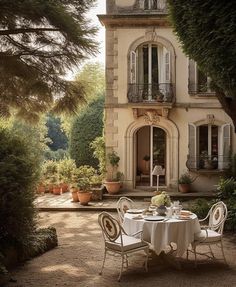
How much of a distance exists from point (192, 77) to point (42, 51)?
27.2 ft

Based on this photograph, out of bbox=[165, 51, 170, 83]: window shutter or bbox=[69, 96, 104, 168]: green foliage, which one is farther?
bbox=[69, 96, 104, 168]: green foliage

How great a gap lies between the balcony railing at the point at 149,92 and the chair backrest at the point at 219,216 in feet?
23.0

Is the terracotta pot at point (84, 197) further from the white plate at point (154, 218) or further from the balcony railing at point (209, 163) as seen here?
the white plate at point (154, 218)

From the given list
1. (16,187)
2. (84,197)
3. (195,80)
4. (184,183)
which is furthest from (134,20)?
(16,187)

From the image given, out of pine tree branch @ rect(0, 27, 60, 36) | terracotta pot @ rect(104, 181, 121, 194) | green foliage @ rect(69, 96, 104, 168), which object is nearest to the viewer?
pine tree branch @ rect(0, 27, 60, 36)

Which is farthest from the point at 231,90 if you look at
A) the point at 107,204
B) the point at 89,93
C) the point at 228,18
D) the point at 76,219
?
the point at 107,204

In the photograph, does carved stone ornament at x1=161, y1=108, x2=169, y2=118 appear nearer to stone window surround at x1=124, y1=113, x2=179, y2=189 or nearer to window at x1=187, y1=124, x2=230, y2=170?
stone window surround at x1=124, y1=113, x2=179, y2=189

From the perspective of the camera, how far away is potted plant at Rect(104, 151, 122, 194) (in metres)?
14.1

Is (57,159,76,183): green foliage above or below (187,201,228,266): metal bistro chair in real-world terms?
above

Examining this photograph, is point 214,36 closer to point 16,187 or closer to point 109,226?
point 109,226

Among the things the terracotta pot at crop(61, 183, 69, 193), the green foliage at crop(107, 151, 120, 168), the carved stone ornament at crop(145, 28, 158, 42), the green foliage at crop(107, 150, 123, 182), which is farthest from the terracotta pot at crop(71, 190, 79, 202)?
the carved stone ornament at crop(145, 28, 158, 42)

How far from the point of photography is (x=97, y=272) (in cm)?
667

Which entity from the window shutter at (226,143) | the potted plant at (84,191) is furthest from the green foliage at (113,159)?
the window shutter at (226,143)

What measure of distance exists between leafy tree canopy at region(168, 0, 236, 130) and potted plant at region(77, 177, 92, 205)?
6890 millimetres
